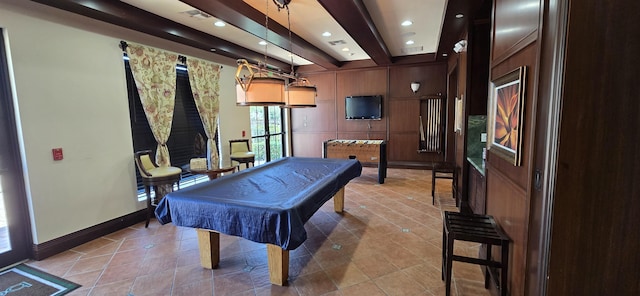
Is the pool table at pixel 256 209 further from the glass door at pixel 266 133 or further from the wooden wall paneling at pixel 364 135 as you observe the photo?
the wooden wall paneling at pixel 364 135

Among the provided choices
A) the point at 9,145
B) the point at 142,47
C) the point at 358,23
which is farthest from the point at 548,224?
the point at 142,47

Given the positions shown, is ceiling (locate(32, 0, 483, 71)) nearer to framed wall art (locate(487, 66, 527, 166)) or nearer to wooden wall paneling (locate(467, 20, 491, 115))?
wooden wall paneling (locate(467, 20, 491, 115))

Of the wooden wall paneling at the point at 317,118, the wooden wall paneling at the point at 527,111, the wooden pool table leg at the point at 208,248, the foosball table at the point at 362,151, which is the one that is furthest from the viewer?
the wooden wall paneling at the point at 317,118

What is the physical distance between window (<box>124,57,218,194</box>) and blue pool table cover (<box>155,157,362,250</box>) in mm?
1922

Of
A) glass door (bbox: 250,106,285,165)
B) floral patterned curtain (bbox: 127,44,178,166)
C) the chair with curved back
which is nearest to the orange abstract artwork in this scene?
the chair with curved back

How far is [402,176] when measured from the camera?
6.29m

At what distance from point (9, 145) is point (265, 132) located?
4751mm

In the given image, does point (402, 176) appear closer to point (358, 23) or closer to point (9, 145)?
point (358, 23)

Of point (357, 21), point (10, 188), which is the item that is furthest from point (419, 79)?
point (10, 188)

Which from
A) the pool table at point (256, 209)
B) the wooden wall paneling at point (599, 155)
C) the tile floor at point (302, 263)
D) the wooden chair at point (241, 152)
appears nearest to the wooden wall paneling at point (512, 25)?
→ the wooden wall paneling at point (599, 155)

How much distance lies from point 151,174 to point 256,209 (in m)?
2.36

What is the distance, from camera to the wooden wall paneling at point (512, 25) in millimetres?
1505

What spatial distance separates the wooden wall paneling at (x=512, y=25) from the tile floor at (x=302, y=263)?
6.24ft

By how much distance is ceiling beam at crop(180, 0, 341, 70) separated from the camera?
2.98 metres
